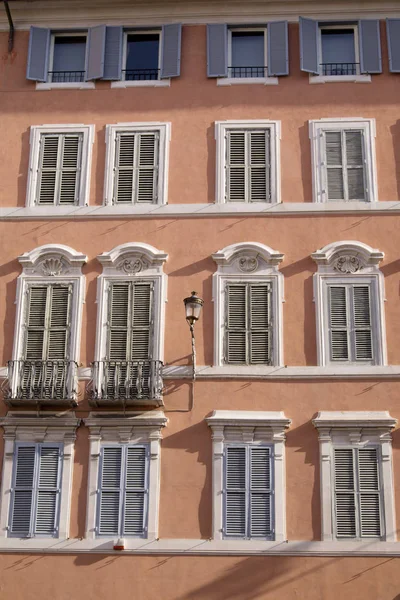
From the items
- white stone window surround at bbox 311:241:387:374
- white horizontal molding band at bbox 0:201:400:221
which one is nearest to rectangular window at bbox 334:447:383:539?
white stone window surround at bbox 311:241:387:374

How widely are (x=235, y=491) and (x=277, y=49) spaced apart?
963cm

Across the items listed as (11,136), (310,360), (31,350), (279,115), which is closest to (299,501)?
(310,360)

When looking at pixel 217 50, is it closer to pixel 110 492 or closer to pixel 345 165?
pixel 345 165

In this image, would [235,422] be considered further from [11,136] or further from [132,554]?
[11,136]

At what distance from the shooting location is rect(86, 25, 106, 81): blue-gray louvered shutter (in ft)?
70.7

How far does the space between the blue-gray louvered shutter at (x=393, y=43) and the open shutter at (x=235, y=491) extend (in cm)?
896

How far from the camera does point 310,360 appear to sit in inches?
751

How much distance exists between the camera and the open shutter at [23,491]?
18297 millimetres

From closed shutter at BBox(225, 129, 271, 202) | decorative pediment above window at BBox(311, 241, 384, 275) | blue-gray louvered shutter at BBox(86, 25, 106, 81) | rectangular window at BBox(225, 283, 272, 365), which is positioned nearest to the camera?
rectangular window at BBox(225, 283, 272, 365)

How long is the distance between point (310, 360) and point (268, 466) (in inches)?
87.9

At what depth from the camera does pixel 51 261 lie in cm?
2011

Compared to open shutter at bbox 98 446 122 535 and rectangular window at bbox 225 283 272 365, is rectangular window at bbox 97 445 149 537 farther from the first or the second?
rectangular window at bbox 225 283 272 365

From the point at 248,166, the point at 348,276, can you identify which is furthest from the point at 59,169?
the point at 348,276

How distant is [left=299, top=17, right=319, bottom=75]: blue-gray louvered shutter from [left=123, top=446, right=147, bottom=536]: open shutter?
8.97 metres
